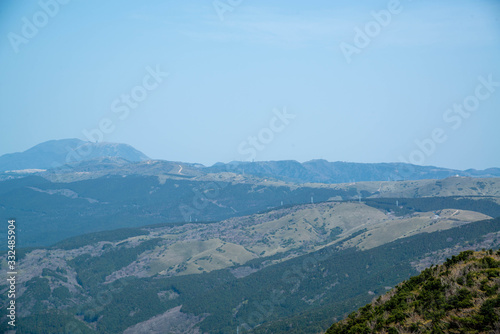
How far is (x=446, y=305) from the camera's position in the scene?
33.8m

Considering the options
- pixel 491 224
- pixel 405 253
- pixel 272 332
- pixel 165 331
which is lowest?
pixel 165 331

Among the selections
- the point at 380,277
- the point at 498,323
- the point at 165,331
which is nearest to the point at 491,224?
the point at 380,277

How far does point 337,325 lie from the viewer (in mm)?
45125

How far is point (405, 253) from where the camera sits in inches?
7643

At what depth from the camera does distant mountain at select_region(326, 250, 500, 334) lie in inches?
1209

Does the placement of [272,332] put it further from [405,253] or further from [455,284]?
[455,284]

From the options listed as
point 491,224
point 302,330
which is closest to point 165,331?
point 302,330

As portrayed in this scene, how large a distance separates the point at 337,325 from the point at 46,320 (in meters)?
170

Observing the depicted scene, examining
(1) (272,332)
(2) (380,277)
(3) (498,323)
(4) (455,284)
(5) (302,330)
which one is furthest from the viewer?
(2) (380,277)

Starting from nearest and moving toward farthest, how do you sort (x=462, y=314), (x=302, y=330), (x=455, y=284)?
1. (x=462, y=314)
2. (x=455, y=284)
3. (x=302, y=330)

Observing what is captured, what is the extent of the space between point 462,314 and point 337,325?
1511cm

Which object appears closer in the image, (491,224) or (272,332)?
(272,332)

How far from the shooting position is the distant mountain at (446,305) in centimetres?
3070

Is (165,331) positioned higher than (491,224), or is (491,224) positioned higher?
(491,224)
